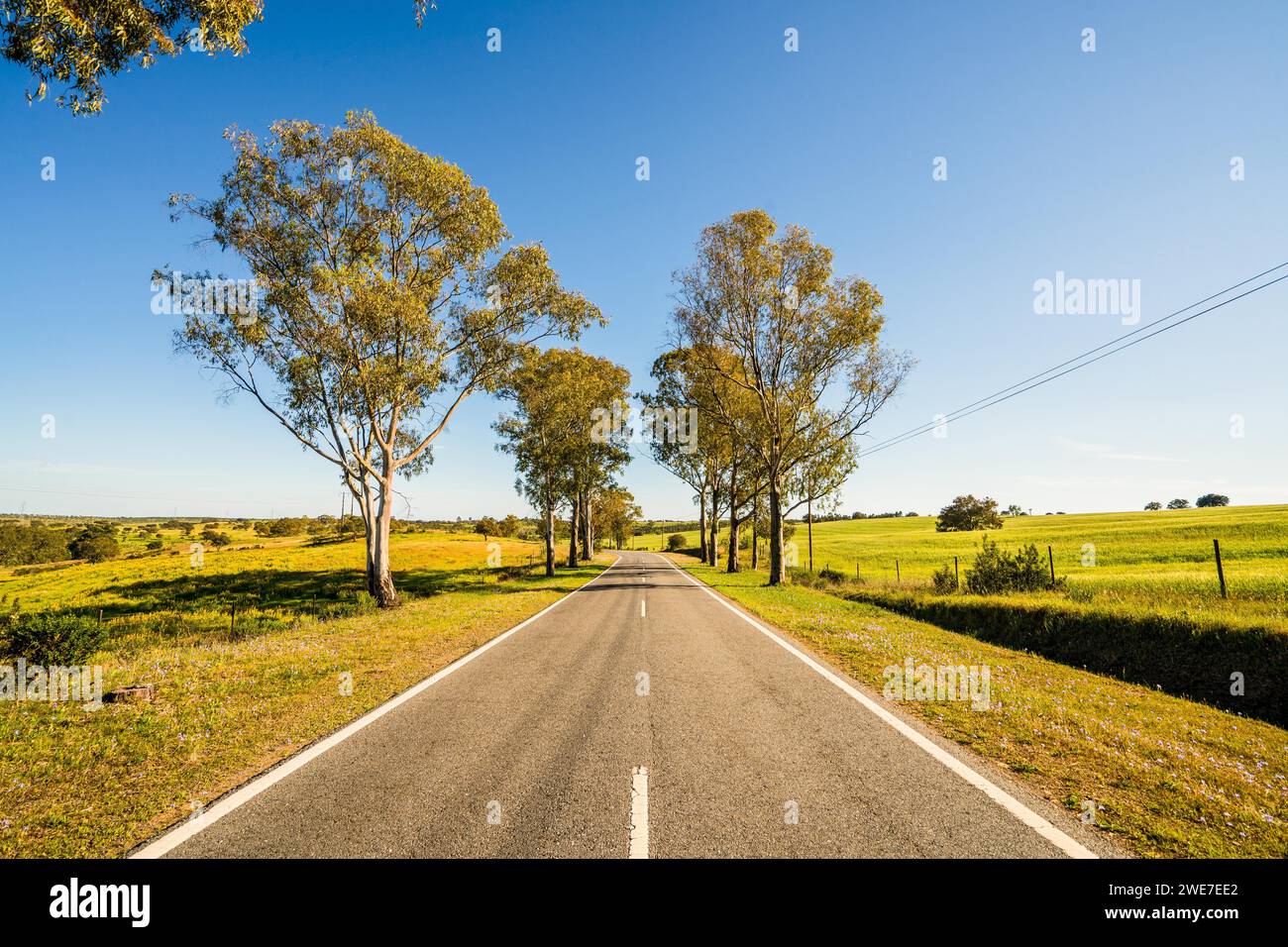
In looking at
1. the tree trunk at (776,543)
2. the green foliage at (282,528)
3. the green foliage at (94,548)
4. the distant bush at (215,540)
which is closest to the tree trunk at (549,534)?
the tree trunk at (776,543)

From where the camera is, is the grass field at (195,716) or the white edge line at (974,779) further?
the grass field at (195,716)

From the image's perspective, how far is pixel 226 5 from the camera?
739 centimetres

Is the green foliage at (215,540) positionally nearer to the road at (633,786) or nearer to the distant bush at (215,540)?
the distant bush at (215,540)

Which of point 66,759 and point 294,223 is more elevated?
point 294,223

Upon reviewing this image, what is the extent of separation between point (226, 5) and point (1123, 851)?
13415 mm

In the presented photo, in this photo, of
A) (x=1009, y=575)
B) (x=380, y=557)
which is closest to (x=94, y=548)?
(x=380, y=557)

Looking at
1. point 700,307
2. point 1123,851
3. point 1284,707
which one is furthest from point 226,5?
point 700,307

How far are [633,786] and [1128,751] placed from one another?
5050mm

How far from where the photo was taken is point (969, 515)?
6762 cm

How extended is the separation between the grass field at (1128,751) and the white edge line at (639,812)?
3.37 meters

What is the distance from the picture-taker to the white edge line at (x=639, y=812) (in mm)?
3502

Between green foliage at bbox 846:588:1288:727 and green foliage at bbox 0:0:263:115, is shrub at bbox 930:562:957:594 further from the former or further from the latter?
green foliage at bbox 0:0:263:115

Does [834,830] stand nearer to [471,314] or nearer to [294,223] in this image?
[471,314]

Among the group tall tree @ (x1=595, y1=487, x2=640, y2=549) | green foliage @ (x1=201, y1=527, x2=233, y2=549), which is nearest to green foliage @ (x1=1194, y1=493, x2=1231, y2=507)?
tall tree @ (x1=595, y1=487, x2=640, y2=549)
